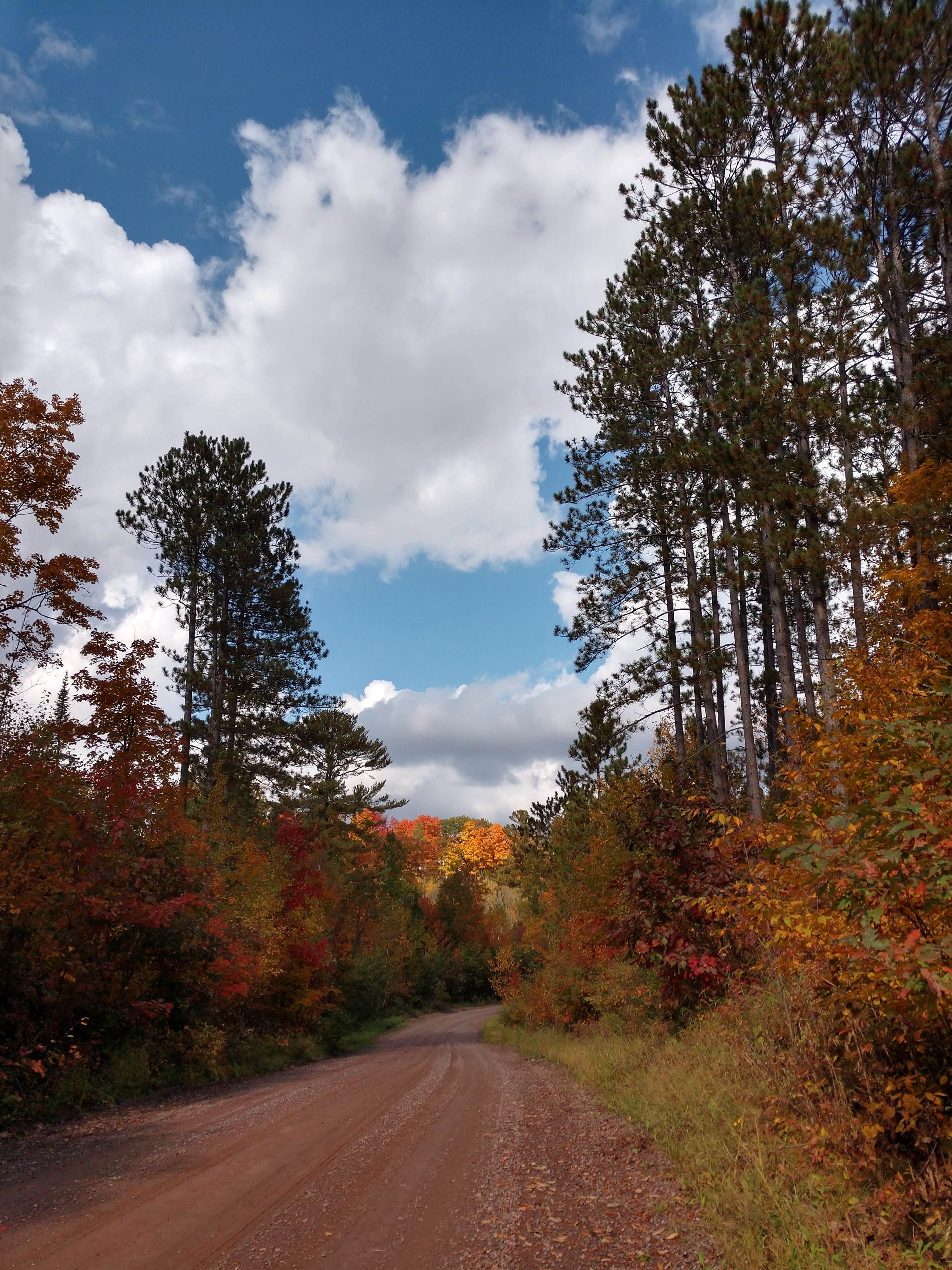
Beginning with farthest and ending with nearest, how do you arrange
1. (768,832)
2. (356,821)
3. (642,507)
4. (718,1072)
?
(356,821) < (642,507) < (718,1072) < (768,832)

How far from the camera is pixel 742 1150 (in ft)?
21.4

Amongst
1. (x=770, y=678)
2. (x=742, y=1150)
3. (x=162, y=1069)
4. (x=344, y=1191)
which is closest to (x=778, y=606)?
(x=770, y=678)

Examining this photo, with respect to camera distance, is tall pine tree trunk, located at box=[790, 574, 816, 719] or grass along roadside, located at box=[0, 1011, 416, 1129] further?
tall pine tree trunk, located at box=[790, 574, 816, 719]

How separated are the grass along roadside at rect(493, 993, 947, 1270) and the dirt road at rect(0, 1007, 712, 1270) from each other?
31 centimetres

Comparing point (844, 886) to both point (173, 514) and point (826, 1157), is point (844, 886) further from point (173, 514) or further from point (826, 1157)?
point (173, 514)

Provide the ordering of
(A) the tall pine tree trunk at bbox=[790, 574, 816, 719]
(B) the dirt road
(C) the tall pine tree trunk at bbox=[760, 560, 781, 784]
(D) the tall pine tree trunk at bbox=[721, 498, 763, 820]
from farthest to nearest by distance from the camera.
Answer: (C) the tall pine tree trunk at bbox=[760, 560, 781, 784], (A) the tall pine tree trunk at bbox=[790, 574, 816, 719], (D) the tall pine tree trunk at bbox=[721, 498, 763, 820], (B) the dirt road

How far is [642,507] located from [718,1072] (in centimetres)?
1541

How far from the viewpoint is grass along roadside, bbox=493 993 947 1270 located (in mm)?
4957

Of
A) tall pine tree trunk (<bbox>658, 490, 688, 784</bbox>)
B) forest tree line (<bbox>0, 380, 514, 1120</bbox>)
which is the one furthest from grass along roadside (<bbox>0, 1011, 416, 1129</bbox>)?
tall pine tree trunk (<bbox>658, 490, 688, 784</bbox>)

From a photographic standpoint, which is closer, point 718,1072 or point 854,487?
point 718,1072

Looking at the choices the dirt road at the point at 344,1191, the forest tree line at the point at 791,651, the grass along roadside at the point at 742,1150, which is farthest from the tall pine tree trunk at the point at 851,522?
the dirt road at the point at 344,1191

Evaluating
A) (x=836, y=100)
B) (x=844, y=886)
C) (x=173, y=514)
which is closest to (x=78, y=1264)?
(x=844, y=886)

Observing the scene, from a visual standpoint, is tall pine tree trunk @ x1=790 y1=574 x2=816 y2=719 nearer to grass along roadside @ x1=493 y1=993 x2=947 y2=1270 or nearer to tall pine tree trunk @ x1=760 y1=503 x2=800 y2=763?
tall pine tree trunk @ x1=760 y1=503 x2=800 y2=763

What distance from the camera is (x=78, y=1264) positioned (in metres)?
5.45
